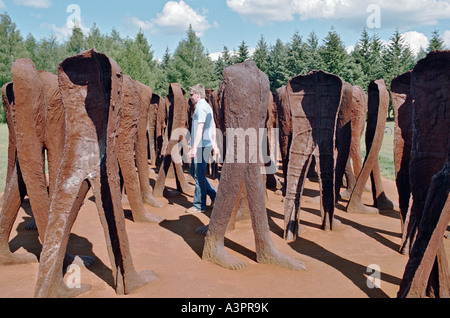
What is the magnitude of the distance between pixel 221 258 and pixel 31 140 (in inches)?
94.5

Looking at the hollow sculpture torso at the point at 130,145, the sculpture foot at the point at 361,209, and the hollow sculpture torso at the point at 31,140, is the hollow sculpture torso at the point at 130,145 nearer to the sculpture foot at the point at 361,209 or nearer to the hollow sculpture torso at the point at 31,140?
the hollow sculpture torso at the point at 31,140

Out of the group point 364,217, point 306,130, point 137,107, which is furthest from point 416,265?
point 137,107

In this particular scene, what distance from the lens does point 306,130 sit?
206 inches

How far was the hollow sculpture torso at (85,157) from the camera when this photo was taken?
9.80 feet

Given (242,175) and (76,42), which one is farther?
(76,42)

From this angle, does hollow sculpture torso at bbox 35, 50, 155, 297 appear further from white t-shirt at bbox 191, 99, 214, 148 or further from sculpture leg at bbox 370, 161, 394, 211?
sculpture leg at bbox 370, 161, 394, 211

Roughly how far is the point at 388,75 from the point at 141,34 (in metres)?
26.5

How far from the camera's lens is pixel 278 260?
4.00 meters

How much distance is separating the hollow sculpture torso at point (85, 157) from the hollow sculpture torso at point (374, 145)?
4.60 meters

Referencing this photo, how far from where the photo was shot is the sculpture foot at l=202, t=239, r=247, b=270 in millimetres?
3936

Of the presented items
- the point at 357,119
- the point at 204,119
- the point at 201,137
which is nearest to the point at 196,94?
the point at 204,119

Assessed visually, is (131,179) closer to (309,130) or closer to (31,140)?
(31,140)

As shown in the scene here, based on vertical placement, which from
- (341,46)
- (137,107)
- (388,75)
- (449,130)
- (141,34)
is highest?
(141,34)

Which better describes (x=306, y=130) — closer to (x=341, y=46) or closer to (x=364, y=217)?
(x=364, y=217)
